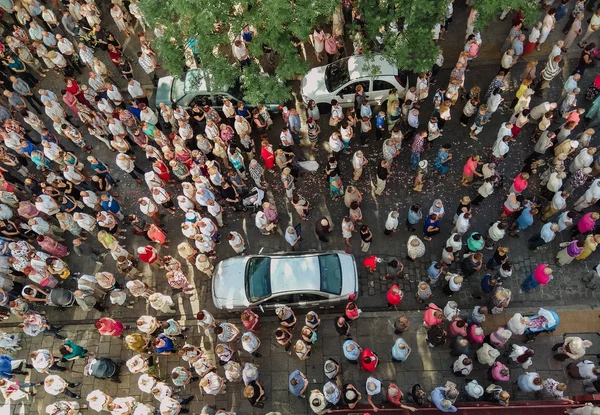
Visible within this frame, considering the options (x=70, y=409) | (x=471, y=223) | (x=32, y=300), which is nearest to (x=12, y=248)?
(x=32, y=300)

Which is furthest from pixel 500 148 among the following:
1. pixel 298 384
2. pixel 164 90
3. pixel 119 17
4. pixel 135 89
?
pixel 119 17

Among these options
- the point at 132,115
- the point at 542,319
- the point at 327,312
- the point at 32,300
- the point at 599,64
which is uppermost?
the point at 599,64

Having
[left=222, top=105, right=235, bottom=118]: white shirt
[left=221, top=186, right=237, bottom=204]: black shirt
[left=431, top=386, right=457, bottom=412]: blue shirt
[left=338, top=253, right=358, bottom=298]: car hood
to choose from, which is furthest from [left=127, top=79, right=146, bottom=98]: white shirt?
[left=431, top=386, right=457, bottom=412]: blue shirt

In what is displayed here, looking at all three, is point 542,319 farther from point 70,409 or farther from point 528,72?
point 70,409

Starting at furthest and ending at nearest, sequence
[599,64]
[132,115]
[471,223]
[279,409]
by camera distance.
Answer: [599,64] < [132,115] < [471,223] < [279,409]

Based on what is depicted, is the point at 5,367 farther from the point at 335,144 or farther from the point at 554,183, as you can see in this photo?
the point at 554,183

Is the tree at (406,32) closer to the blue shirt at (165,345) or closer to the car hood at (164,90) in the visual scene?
the car hood at (164,90)
